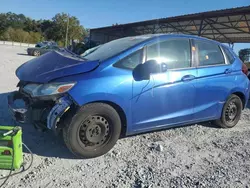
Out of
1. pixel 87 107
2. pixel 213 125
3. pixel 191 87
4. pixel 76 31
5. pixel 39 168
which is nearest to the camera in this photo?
pixel 39 168

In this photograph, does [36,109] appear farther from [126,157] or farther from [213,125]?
[213,125]

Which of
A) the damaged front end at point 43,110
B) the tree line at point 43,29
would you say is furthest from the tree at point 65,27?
the damaged front end at point 43,110

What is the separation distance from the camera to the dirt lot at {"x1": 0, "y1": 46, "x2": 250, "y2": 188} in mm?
2799

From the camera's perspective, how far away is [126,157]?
340 cm

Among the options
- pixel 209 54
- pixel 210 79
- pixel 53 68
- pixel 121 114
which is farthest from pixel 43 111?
pixel 209 54

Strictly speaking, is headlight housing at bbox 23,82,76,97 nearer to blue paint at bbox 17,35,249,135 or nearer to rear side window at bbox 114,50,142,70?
blue paint at bbox 17,35,249,135

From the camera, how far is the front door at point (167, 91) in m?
3.55

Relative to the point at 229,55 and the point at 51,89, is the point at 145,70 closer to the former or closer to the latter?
the point at 51,89

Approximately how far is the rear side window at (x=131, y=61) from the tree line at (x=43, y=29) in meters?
46.9

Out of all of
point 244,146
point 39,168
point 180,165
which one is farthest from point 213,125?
point 39,168

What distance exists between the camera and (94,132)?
3305 millimetres

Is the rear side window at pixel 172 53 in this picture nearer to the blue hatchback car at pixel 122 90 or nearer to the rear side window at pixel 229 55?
the blue hatchback car at pixel 122 90

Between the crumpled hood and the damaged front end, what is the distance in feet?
0.85

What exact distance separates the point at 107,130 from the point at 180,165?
3.41 feet
